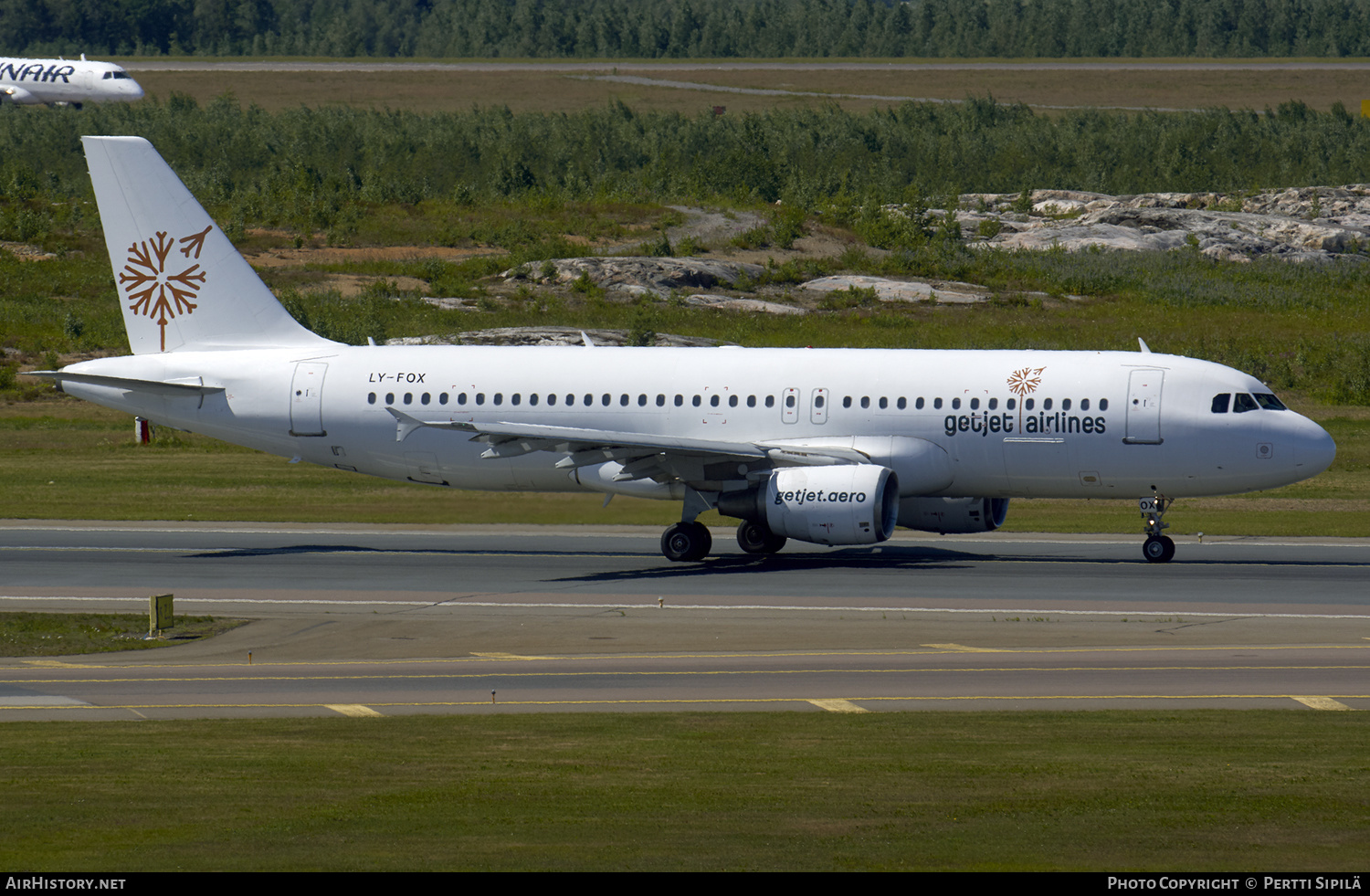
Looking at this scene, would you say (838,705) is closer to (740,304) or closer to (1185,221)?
(740,304)

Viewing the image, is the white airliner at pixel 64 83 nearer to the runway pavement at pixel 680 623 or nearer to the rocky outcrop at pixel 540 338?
the rocky outcrop at pixel 540 338

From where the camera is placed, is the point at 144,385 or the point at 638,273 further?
the point at 638,273

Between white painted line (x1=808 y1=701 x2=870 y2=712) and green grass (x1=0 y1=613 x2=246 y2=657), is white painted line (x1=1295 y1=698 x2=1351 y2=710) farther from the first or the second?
green grass (x1=0 y1=613 x2=246 y2=657)

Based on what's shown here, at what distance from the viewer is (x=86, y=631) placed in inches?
1199

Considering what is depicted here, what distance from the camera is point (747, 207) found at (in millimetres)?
96312

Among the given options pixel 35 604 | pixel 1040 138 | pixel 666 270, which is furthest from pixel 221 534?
pixel 1040 138

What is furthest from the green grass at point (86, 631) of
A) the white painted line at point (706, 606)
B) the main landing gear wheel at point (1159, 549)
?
the main landing gear wheel at point (1159, 549)

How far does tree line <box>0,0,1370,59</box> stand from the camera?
17600 cm

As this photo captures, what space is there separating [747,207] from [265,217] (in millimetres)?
27282

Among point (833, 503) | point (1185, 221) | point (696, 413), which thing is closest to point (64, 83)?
point (1185, 221)

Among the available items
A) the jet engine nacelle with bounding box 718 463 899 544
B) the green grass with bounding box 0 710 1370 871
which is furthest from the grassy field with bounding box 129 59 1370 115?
the green grass with bounding box 0 710 1370 871

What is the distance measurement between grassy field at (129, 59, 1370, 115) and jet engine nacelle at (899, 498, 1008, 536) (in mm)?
98533

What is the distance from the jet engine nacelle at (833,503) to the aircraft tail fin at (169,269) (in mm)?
13525

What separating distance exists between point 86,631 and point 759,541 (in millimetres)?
16213
